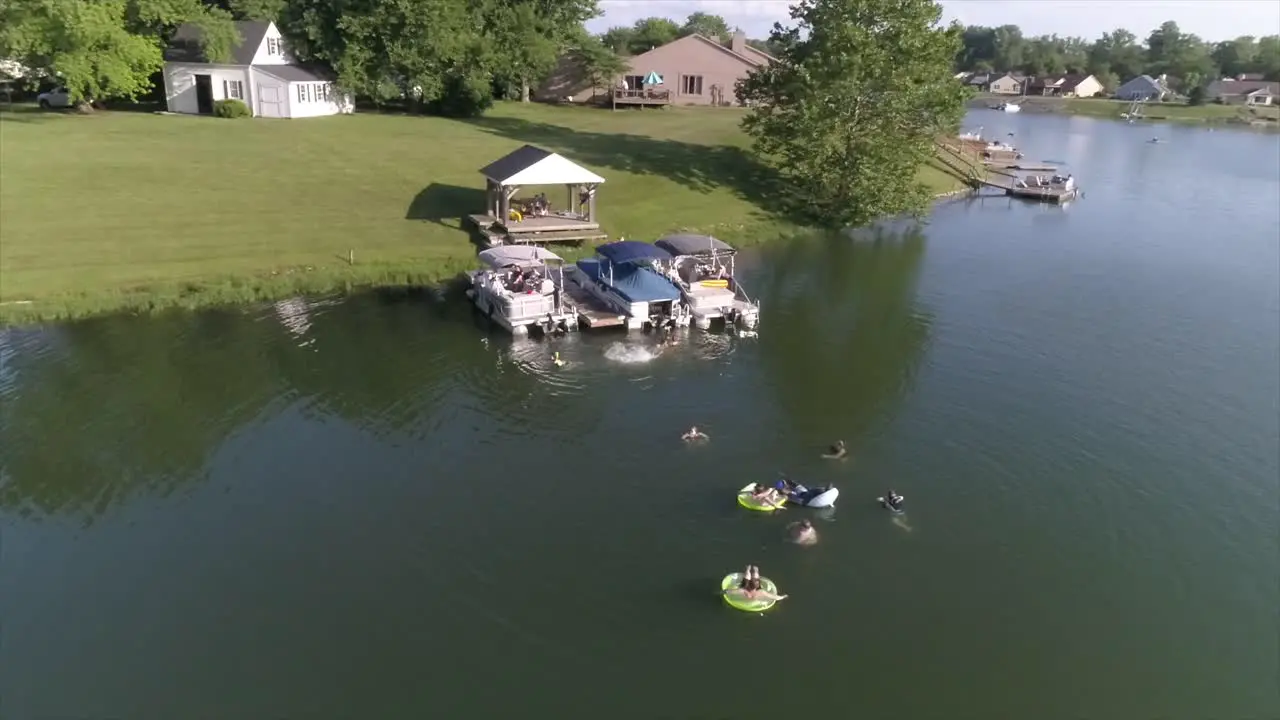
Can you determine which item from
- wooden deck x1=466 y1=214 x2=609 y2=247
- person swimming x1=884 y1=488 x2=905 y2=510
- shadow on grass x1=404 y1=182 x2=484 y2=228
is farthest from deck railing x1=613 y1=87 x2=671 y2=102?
person swimming x1=884 y1=488 x2=905 y2=510

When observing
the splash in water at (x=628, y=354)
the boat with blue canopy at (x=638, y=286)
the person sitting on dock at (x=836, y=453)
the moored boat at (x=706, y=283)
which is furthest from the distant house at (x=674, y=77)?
the person sitting on dock at (x=836, y=453)

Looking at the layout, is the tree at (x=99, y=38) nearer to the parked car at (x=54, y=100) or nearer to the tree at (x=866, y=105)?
the parked car at (x=54, y=100)

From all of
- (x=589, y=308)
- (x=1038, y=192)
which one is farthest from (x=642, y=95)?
(x=589, y=308)

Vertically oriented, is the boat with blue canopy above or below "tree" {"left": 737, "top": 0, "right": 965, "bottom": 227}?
below

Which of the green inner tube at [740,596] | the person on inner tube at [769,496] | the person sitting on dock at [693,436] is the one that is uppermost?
the person sitting on dock at [693,436]

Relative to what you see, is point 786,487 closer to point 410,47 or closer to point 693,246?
point 693,246

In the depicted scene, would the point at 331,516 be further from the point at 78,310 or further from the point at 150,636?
the point at 78,310

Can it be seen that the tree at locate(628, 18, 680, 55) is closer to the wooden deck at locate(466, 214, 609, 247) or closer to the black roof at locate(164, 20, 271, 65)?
the black roof at locate(164, 20, 271, 65)
